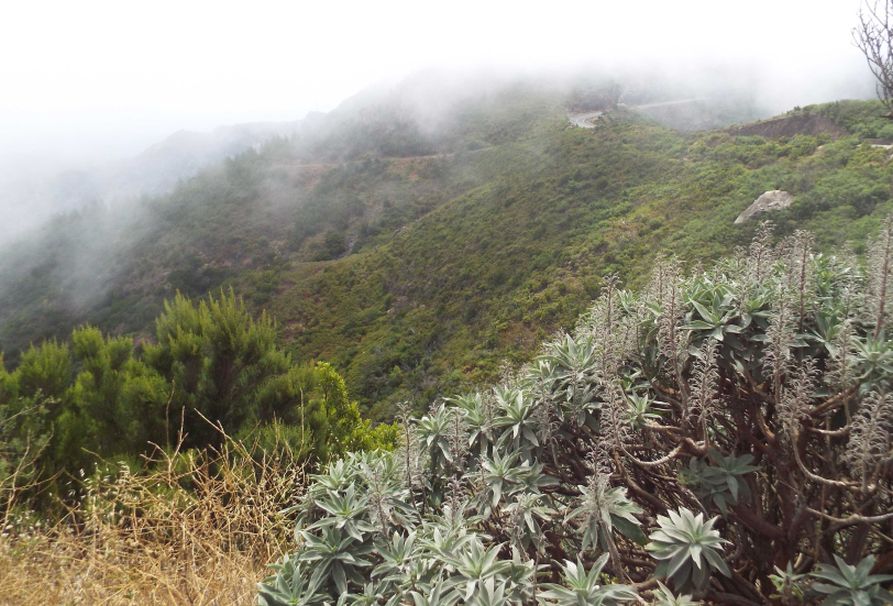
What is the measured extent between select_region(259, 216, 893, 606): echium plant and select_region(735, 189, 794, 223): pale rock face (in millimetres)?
23498

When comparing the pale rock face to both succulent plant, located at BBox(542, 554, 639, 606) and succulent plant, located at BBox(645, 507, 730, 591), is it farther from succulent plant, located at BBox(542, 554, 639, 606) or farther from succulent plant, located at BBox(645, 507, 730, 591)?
succulent plant, located at BBox(542, 554, 639, 606)

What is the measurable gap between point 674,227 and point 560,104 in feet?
140

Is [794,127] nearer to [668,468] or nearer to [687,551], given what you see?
[668,468]

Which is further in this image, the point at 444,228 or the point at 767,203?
the point at 444,228

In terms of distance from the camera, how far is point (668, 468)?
69.1 inches

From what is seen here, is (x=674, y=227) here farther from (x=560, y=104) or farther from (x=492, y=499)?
(x=560, y=104)

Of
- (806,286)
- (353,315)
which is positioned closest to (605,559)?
(806,286)

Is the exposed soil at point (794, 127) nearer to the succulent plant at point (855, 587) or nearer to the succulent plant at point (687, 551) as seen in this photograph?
the succulent plant at point (855, 587)

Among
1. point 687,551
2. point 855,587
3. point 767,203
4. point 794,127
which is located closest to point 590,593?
point 687,551

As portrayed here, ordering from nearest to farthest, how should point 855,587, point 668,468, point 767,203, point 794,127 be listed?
1. point 855,587
2. point 668,468
3. point 767,203
4. point 794,127

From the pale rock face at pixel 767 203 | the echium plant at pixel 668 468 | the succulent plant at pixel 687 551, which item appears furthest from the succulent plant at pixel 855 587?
the pale rock face at pixel 767 203

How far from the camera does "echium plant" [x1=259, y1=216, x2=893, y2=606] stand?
4.33 ft

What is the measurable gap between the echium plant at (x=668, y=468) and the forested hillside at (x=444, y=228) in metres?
5.14

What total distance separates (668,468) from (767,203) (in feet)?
81.7
